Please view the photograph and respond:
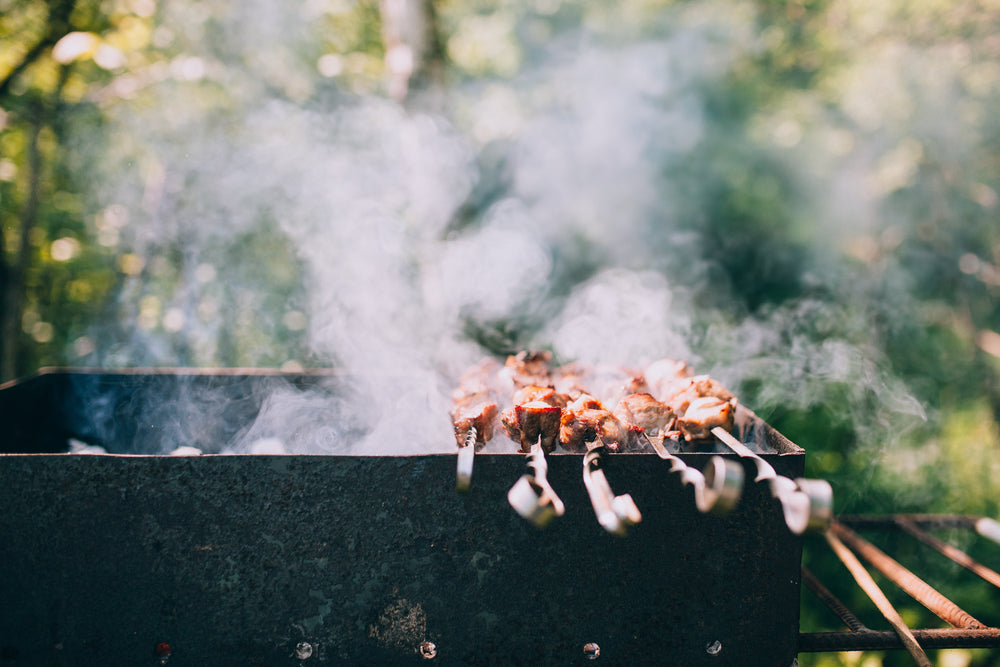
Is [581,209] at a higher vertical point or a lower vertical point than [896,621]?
higher

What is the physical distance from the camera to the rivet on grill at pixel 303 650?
1774 millimetres

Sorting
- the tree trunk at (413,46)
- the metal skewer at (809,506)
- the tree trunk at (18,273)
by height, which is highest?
the tree trunk at (413,46)

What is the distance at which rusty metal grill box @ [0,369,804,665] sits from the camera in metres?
1.71

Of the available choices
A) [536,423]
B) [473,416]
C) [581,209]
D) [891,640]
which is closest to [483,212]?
[581,209]

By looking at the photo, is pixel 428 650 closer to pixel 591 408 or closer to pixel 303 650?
pixel 303 650

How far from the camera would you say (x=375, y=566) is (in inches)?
69.4

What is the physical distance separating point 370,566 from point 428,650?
377mm

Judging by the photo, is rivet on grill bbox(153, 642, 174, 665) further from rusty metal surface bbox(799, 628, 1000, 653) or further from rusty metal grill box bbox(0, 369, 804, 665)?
rusty metal surface bbox(799, 628, 1000, 653)

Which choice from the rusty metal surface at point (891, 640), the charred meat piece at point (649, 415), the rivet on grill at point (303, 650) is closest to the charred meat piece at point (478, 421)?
the charred meat piece at point (649, 415)

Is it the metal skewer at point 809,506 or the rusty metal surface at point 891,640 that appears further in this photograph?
the rusty metal surface at point 891,640

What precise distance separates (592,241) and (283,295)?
3720mm

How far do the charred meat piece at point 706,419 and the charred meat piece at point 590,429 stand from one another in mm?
265

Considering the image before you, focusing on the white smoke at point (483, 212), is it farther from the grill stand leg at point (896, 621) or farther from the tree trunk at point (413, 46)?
the grill stand leg at point (896, 621)

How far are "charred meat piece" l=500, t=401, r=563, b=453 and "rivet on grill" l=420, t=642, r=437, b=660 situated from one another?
0.76 meters
